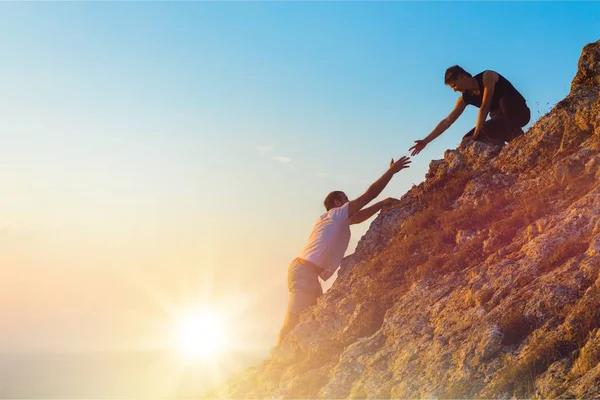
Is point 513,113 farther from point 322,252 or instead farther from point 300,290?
point 300,290

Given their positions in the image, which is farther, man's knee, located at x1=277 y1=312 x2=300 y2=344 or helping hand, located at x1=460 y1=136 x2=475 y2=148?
helping hand, located at x1=460 y1=136 x2=475 y2=148

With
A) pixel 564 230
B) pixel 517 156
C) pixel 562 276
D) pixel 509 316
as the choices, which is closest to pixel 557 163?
pixel 517 156

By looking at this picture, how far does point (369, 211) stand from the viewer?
1619 centimetres

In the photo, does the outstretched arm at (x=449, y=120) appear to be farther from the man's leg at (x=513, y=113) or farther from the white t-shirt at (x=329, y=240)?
the white t-shirt at (x=329, y=240)

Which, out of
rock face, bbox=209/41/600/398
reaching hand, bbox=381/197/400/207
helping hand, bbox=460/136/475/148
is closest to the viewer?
rock face, bbox=209/41/600/398

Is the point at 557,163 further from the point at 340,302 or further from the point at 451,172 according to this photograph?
the point at 340,302

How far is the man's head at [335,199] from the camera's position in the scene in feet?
51.2

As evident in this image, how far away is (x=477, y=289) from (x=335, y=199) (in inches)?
207

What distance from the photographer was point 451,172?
1555 cm

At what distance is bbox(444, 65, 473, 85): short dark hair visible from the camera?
1564 centimetres

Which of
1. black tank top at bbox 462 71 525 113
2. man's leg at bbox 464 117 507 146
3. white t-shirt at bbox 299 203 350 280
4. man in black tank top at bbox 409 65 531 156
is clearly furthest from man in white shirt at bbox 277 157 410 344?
black tank top at bbox 462 71 525 113

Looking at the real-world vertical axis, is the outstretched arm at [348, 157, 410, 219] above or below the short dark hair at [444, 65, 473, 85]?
below

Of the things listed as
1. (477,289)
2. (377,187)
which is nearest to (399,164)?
(377,187)

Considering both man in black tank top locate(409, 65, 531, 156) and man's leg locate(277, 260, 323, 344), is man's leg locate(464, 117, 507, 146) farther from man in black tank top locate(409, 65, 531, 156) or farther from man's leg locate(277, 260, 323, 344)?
man's leg locate(277, 260, 323, 344)
